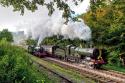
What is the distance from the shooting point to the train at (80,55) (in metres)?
37.9

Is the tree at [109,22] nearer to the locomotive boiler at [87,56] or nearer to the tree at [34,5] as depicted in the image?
the locomotive boiler at [87,56]

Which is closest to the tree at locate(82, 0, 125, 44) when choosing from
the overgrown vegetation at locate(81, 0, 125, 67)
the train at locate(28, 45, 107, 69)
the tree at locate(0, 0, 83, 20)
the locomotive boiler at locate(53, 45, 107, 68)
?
the overgrown vegetation at locate(81, 0, 125, 67)

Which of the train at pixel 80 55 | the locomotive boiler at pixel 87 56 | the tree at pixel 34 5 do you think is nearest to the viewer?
the tree at pixel 34 5

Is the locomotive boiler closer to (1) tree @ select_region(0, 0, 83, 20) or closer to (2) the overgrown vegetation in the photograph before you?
(2) the overgrown vegetation

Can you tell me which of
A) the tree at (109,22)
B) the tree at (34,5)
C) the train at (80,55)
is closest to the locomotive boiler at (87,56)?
the train at (80,55)

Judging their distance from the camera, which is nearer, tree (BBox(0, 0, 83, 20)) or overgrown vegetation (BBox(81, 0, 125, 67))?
tree (BBox(0, 0, 83, 20))

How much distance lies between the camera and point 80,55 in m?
41.4

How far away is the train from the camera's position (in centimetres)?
3786

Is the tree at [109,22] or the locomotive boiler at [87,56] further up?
the tree at [109,22]

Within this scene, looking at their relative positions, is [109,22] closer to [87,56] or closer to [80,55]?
[80,55]

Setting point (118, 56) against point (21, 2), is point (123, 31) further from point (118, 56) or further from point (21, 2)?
point (21, 2)

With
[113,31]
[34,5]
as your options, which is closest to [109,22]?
[113,31]

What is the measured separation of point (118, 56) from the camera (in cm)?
3862

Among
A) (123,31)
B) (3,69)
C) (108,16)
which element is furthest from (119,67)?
(3,69)
